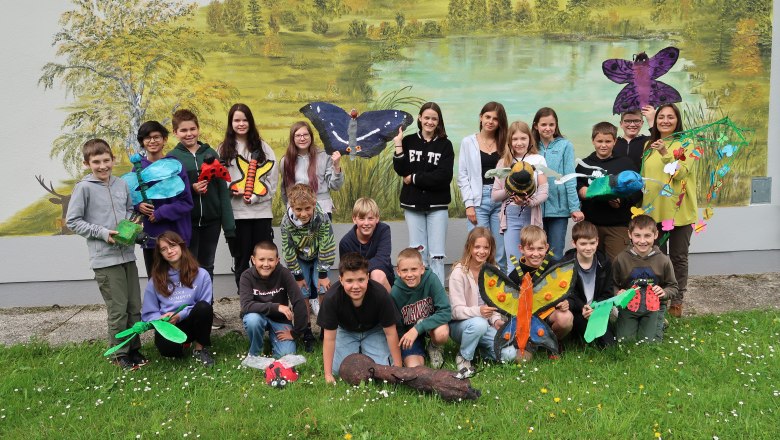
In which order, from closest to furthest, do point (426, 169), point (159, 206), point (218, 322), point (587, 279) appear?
point (587, 279)
point (159, 206)
point (426, 169)
point (218, 322)

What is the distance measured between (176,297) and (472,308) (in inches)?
75.9

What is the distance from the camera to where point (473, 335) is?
3902 millimetres

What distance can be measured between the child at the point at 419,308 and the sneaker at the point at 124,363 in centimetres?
172

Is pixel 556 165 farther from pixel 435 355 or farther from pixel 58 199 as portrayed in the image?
pixel 58 199

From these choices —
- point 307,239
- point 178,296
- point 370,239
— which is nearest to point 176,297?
point 178,296

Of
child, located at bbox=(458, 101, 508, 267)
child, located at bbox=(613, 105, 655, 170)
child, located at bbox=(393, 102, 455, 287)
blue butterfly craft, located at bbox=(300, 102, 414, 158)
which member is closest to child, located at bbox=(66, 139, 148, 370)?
blue butterfly craft, located at bbox=(300, 102, 414, 158)

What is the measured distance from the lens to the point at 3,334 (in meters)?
4.99

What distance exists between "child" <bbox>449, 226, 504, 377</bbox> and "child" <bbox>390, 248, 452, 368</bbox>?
100 millimetres

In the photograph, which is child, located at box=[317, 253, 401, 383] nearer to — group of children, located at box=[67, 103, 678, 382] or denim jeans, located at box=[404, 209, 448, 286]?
group of children, located at box=[67, 103, 678, 382]

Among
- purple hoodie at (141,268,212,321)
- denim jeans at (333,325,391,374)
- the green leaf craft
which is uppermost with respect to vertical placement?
purple hoodie at (141,268,212,321)

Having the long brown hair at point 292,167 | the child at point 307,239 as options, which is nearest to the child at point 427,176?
the long brown hair at point 292,167

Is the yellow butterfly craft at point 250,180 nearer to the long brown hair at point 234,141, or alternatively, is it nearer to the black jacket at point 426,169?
the long brown hair at point 234,141

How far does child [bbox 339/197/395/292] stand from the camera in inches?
168

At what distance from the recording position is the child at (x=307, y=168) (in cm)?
471
